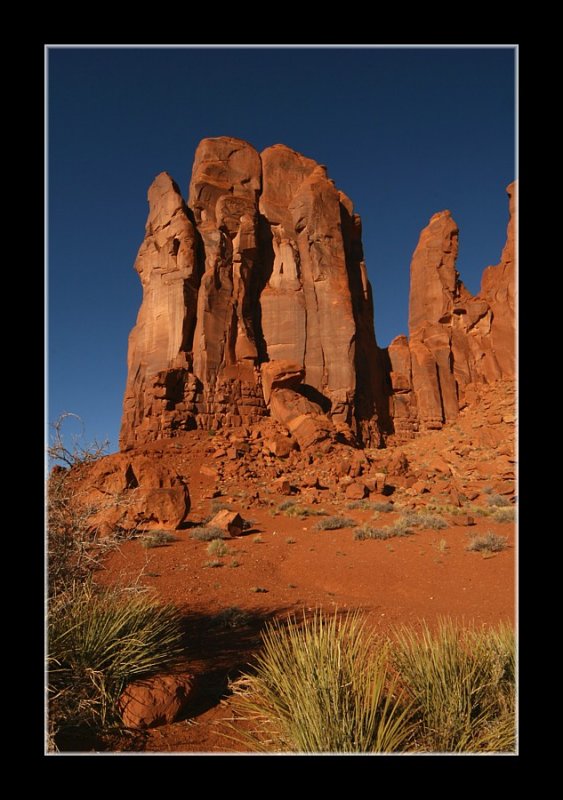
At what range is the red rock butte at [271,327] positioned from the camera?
29578 mm

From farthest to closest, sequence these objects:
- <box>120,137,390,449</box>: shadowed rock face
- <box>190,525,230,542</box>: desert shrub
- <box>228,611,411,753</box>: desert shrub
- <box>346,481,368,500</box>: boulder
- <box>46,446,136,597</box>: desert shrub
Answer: <box>120,137,390,449</box>: shadowed rock face → <box>346,481,368,500</box>: boulder → <box>190,525,230,542</box>: desert shrub → <box>46,446,136,597</box>: desert shrub → <box>228,611,411,753</box>: desert shrub

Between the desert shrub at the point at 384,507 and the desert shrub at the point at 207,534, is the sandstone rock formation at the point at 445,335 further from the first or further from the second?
the desert shrub at the point at 207,534

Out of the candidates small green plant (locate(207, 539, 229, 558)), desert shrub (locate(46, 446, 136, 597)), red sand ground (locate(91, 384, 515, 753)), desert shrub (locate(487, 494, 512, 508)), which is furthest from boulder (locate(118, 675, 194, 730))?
desert shrub (locate(487, 494, 512, 508))

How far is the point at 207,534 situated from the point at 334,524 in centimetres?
420

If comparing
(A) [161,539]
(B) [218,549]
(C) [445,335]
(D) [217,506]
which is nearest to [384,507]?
(D) [217,506]

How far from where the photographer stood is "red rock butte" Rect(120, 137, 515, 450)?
2958 centimetres

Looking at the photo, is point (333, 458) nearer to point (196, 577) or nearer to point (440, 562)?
point (440, 562)

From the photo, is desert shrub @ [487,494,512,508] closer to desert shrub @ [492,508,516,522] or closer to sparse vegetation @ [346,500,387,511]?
desert shrub @ [492,508,516,522]

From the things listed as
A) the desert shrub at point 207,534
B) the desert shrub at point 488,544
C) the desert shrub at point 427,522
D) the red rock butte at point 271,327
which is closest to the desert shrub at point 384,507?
the desert shrub at point 427,522

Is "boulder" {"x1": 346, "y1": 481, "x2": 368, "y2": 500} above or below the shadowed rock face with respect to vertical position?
below

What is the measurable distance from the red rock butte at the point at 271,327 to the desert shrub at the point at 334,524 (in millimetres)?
11195

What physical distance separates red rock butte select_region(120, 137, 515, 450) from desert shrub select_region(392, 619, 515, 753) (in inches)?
906

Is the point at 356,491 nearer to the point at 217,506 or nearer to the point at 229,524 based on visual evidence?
the point at 217,506

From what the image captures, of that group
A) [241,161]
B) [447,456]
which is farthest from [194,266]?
[447,456]
